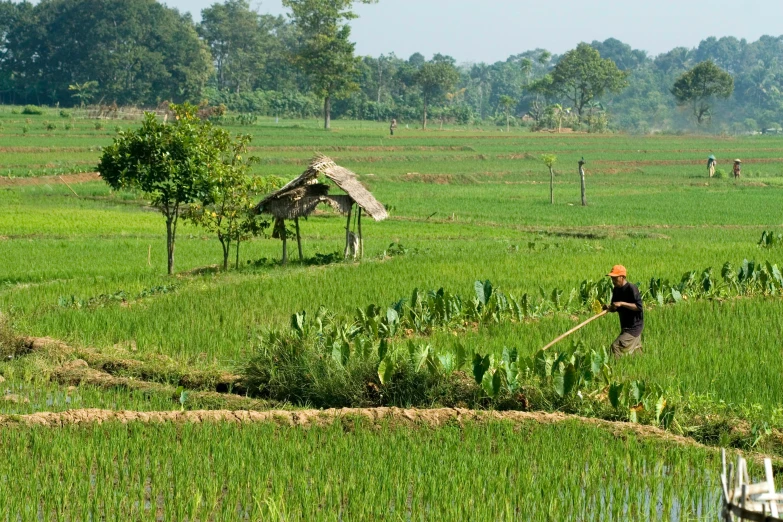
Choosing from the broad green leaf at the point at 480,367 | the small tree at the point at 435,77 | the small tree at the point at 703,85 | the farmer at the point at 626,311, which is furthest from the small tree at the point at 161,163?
the small tree at the point at 703,85

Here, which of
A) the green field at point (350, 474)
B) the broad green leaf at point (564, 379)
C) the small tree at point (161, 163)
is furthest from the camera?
the small tree at point (161, 163)

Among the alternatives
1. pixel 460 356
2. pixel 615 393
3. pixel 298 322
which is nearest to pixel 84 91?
pixel 298 322

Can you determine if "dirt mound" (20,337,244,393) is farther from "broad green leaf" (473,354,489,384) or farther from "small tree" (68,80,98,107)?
"small tree" (68,80,98,107)

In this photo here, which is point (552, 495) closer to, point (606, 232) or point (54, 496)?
point (54, 496)

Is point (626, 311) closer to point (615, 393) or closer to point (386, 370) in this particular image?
point (615, 393)

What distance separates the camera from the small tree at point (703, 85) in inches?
3046

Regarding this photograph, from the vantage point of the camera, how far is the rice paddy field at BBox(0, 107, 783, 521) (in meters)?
6.77

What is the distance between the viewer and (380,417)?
8.66 meters

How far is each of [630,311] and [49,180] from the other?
26.1 metres

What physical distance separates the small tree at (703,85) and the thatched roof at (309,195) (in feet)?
Result: 209

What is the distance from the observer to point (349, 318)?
1270cm

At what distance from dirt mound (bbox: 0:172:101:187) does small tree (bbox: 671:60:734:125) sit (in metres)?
53.9

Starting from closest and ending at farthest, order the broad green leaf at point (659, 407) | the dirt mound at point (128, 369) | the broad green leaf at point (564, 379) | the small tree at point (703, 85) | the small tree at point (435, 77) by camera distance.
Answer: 1. the broad green leaf at point (659, 407)
2. the broad green leaf at point (564, 379)
3. the dirt mound at point (128, 369)
4. the small tree at point (703, 85)
5. the small tree at point (435, 77)

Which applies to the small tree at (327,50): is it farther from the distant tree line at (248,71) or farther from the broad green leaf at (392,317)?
the broad green leaf at (392,317)
